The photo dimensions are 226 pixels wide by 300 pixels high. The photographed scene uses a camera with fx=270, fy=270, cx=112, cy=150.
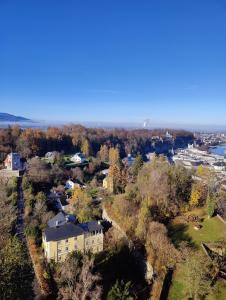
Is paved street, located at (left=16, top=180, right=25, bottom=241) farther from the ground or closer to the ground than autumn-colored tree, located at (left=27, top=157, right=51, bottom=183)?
closer to the ground

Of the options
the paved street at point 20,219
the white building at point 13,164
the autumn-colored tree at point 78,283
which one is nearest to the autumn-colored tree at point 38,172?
the white building at point 13,164

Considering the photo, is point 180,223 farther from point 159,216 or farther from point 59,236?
point 59,236

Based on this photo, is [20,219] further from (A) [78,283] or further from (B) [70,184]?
(A) [78,283]

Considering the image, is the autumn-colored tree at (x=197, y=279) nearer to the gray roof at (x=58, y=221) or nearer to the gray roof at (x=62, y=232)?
the gray roof at (x=62, y=232)

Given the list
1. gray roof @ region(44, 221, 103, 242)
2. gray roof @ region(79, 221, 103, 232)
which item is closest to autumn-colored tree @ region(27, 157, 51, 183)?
gray roof @ region(79, 221, 103, 232)

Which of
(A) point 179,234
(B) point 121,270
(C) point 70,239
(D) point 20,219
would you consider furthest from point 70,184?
(B) point 121,270

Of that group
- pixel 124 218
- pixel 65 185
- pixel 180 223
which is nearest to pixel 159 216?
pixel 180 223

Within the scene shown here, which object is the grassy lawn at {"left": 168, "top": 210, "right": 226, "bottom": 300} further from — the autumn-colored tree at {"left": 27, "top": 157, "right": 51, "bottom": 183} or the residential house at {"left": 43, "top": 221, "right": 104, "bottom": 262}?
the autumn-colored tree at {"left": 27, "top": 157, "right": 51, "bottom": 183}

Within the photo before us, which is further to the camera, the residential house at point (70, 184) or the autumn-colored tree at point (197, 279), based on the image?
the residential house at point (70, 184)

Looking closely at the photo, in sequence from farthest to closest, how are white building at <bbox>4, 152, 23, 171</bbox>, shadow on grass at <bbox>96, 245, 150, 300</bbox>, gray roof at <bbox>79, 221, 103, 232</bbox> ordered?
white building at <bbox>4, 152, 23, 171</bbox>
gray roof at <bbox>79, 221, 103, 232</bbox>
shadow on grass at <bbox>96, 245, 150, 300</bbox>
